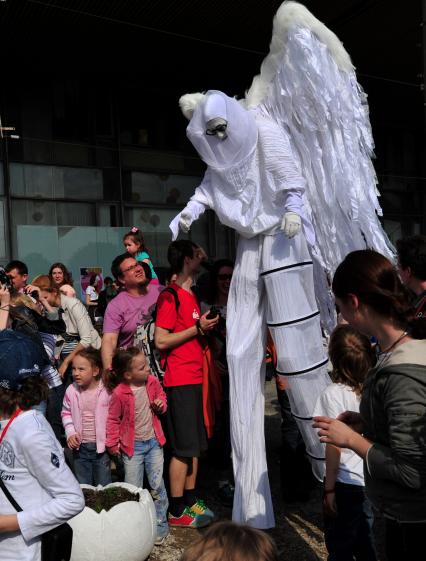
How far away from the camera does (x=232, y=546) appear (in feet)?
4.08

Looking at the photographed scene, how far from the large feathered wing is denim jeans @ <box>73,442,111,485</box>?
1.75 meters

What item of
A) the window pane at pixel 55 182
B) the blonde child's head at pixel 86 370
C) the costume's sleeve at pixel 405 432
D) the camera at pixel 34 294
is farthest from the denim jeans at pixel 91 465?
the window pane at pixel 55 182

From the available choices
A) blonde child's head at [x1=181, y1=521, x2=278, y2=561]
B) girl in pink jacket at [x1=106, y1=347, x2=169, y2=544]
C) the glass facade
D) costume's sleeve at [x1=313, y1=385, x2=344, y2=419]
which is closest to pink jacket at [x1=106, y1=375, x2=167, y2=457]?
girl in pink jacket at [x1=106, y1=347, x2=169, y2=544]

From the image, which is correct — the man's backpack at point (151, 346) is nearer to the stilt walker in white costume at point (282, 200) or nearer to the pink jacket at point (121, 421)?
the pink jacket at point (121, 421)

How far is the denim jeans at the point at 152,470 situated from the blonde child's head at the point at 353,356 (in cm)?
139

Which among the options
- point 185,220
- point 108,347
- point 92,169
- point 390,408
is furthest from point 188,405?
point 92,169

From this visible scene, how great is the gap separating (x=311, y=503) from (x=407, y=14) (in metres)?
7.60

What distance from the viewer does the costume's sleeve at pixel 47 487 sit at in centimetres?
191

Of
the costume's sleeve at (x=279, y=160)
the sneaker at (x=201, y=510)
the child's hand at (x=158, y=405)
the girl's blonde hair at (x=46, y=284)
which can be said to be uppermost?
the costume's sleeve at (x=279, y=160)

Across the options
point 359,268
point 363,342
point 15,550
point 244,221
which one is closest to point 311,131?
point 244,221

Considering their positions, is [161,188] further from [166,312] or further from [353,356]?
[353,356]

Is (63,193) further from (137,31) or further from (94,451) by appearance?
(94,451)

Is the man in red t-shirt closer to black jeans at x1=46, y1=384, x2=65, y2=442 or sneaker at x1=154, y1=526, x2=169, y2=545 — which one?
sneaker at x1=154, y1=526, x2=169, y2=545

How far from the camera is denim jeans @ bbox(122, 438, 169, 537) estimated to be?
3447 millimetres
